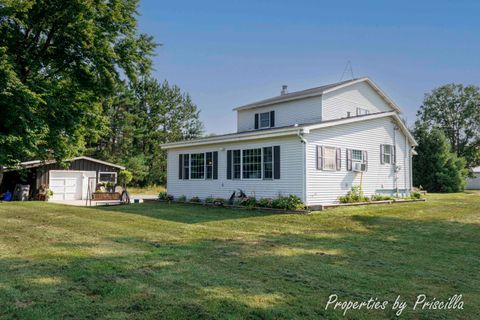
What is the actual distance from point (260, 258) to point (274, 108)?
14698 millimetres

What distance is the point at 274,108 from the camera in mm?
19906

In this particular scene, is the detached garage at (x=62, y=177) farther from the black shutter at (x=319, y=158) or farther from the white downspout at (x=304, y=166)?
the black shutter at (x=319, y=158)

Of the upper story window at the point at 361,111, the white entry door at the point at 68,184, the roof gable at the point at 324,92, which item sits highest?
the roof gable at the point at 324,92

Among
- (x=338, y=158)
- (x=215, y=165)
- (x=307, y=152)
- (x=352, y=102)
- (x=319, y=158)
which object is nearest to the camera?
(x=307, y=152)

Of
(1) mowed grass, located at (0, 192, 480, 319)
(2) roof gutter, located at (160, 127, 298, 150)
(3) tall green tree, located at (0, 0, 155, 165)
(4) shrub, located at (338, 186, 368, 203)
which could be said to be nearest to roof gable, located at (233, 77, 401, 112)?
(2) roof gutter, located at (160, 127, 298, 150)

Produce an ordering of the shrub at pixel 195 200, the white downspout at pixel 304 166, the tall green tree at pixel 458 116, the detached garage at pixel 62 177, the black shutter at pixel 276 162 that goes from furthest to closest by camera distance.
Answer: the tall green tree at pixel 458 116 → the detached garage at pixel 62 177 → the shrub at pixel 195 200 → the black shutter at pixel 276 162 → the white downspout at pixel 304 166

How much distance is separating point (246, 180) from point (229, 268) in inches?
400

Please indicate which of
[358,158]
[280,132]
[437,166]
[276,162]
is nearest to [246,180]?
[276,162]

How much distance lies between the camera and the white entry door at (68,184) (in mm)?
24469

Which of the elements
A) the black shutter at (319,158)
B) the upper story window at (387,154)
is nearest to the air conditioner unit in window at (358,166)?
the upper story window at (387,154)

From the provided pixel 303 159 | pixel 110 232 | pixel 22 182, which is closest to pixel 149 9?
pixel 303 159

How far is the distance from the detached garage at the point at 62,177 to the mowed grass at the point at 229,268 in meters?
14.7

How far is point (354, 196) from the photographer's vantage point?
1539cm

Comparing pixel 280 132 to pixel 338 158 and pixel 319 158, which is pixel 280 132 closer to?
pixel 319 158
